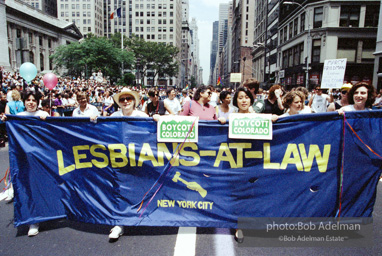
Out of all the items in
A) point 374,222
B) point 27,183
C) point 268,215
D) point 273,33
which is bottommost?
point 374,222

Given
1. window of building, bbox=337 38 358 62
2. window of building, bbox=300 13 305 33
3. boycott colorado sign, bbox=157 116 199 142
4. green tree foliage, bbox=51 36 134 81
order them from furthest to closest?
green tree foliage, bbox=51 36 134 81 < window of building, bbox=300 13 305 33 < window of building, bbox=337 38 358 62 < boycott colorado sign, bbox=157 116 199 142

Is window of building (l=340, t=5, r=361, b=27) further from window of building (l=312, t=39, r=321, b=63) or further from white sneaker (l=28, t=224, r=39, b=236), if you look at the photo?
white sneaker (l=28, t=224, r=39, b=236)

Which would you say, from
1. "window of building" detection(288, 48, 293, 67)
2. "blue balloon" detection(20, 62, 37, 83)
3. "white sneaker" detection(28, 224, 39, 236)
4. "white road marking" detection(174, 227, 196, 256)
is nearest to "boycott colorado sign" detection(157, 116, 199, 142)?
"white road marking" detection(174, 227, 196, 256)

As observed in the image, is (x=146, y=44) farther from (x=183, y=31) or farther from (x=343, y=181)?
(x=183, y=31)

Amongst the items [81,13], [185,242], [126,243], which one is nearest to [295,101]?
[185,242]

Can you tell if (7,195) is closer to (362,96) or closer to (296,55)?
(362,96)

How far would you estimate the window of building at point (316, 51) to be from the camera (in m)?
34.8

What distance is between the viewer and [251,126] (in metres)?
3.46

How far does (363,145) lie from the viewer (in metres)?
3.48

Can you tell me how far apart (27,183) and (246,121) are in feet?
9.74

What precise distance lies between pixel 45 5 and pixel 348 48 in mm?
109658

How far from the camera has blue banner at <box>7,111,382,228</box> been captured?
3.48 m

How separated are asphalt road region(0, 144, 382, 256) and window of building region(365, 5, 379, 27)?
37.0 meters

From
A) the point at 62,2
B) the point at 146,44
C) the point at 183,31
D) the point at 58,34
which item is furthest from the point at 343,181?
the point at 183,31
